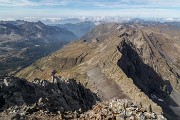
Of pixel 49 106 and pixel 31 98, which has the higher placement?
pixel 49 106

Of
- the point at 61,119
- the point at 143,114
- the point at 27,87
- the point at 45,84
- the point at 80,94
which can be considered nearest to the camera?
the point at 143,114

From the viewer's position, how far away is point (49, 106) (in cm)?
7400

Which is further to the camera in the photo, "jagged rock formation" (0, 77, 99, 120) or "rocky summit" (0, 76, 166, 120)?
"jagged rock formation" (0, 77, 99, 120)

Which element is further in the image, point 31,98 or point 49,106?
point 31,98

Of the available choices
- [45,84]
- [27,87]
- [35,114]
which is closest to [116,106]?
[35,114]

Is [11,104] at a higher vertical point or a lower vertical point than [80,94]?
higher

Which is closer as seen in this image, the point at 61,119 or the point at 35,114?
the point at 61,119

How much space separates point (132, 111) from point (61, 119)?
45.5 feet

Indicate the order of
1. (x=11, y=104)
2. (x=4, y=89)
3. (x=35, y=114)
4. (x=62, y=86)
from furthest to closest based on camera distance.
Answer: (x=62, y=86)
(x=4, y=89)
(x=11, y=104)
(x=35, y=114)

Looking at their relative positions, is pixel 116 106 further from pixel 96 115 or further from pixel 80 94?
pixel 80 94

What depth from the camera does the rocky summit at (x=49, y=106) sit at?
4847cm

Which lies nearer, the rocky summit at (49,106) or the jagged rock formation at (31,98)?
the rocky summit at (49,106)

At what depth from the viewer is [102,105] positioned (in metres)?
53.1

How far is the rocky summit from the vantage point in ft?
159
